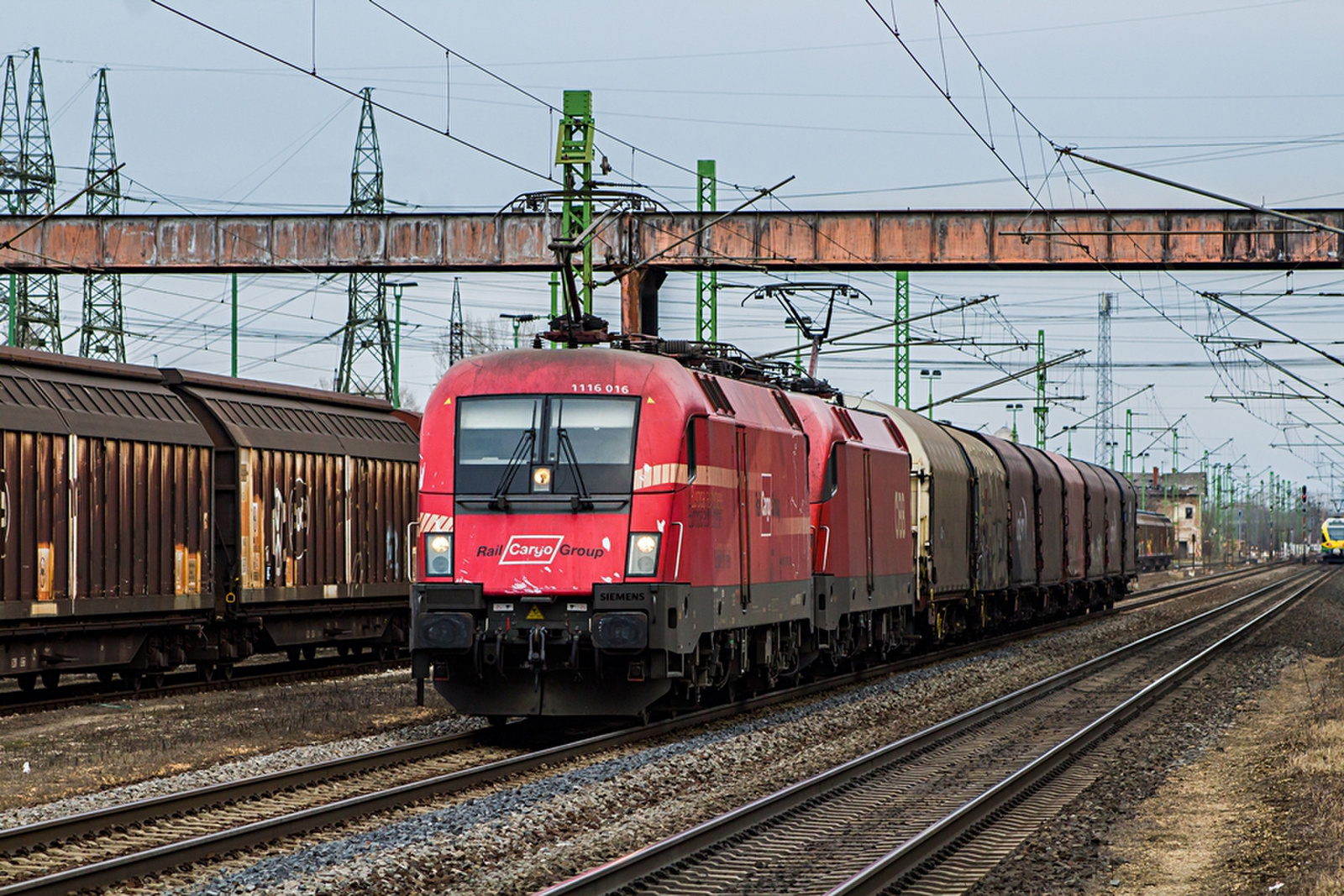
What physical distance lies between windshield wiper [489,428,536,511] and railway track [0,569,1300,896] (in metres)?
2.31

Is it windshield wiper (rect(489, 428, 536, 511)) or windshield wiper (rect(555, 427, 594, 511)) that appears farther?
windshield wiper (rect(489, 428, 536, 511))

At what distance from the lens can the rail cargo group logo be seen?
15.6 m

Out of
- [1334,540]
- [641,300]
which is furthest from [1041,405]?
[1334,540]

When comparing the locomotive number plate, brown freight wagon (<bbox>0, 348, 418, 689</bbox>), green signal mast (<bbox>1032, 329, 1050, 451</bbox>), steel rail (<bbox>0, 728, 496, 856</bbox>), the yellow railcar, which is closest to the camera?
steel rail (<bbox>0, 728, 496, 856</bbox>)

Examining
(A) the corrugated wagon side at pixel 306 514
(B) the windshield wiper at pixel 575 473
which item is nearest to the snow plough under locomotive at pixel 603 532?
(B) the windshield wiper at pixel 575 473

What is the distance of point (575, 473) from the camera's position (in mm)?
15812

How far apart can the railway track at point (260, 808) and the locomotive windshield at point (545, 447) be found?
2428 millimetres

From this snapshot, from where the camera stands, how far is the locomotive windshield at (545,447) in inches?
623

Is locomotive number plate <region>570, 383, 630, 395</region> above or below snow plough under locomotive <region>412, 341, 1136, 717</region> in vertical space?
above

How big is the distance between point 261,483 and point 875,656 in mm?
10536

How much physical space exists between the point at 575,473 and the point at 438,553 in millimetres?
1530

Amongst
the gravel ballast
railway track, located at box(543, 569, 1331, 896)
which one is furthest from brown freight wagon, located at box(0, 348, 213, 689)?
railway track, located at box(543, 569, 1331, 896)

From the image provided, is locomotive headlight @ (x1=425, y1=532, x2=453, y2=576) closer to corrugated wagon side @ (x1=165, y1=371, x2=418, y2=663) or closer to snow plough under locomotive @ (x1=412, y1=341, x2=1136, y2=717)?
snow plough under locomotive @ (x1=412, y1=341, x2=1136, y2=717)

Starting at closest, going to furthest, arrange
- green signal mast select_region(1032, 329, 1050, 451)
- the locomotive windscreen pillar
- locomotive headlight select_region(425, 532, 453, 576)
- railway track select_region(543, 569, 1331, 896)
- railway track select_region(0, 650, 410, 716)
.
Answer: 1. railway track select_region(543, 569, 1331, 896)
2. locomotive headlight select_region(425, 532, 453, 576)
3. railway track select_region(0, 650, 410, 716)
4. the locomotive windscreen pillar
5. green signal mast select_region(1032, 329, 1050, 451)
